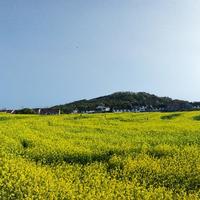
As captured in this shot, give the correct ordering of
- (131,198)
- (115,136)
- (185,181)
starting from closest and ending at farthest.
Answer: (131,198), (185,181), (115,136)

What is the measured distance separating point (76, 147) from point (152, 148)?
110 inches

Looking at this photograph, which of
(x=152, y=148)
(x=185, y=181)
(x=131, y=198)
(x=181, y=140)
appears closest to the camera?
(x=131, y=198)

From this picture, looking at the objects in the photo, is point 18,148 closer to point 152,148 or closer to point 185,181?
point 152,148

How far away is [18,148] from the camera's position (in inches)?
801

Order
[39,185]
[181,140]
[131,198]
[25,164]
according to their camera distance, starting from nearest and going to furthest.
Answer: [131,198] < [39,185] < [25,164] < [181,140]

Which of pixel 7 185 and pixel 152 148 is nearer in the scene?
pixel 7 185

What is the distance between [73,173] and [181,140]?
320 inches

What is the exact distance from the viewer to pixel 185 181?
48.6 ft

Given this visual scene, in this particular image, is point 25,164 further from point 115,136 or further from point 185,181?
point 115,136

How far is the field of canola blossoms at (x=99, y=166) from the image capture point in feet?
43.5

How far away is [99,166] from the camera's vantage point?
16812 millimetres

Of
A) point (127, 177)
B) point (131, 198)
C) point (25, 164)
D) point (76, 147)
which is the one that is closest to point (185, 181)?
point (127, 177)

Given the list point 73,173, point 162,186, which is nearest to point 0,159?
point 73,173

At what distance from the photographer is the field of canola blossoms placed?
13.3 meters
